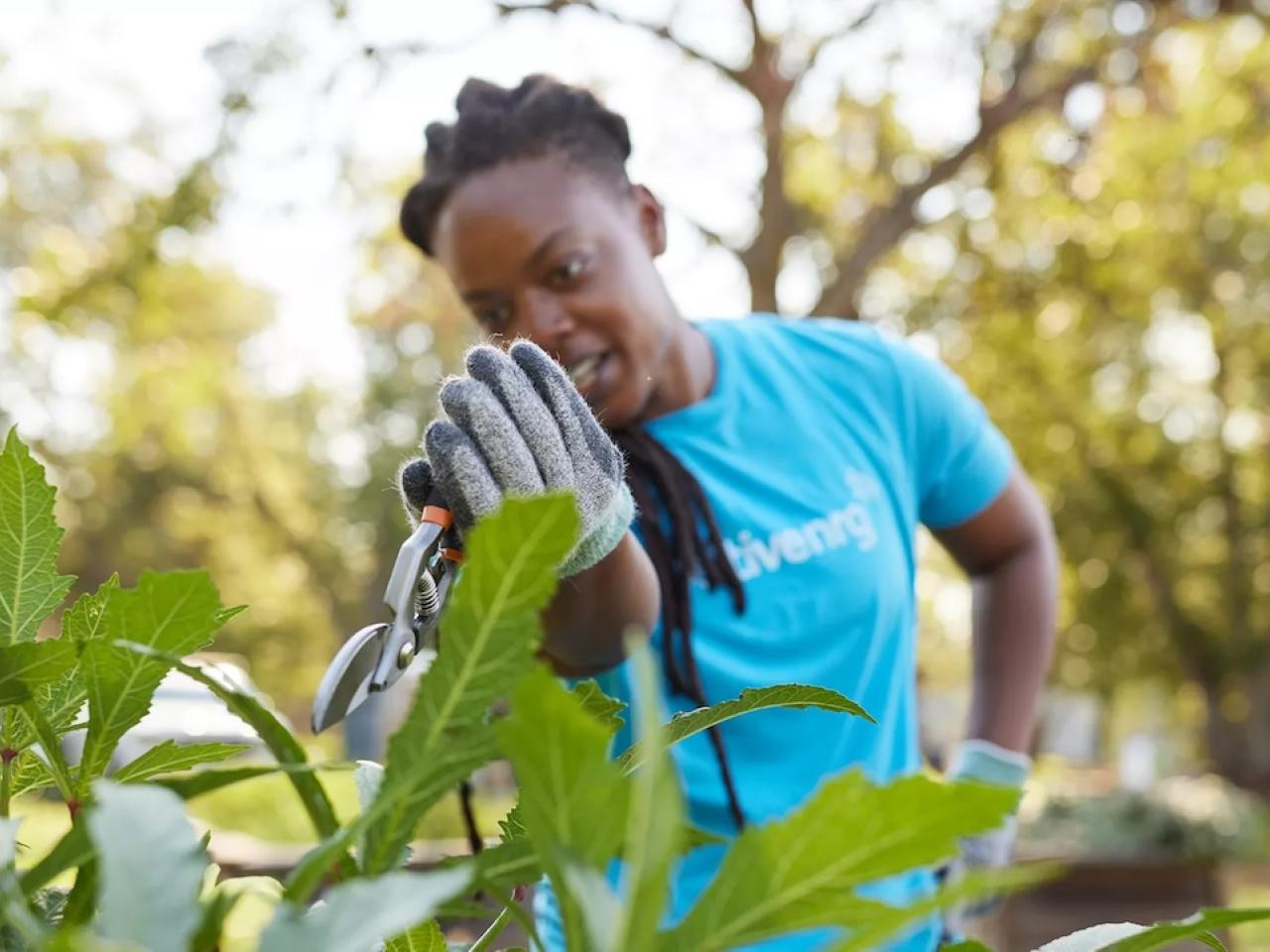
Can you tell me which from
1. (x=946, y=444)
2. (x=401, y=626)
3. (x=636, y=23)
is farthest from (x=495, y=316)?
(x=636, y=23)

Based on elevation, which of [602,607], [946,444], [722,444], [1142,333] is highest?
[602,607]

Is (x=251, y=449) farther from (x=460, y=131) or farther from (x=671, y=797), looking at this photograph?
(x=671, y=797)

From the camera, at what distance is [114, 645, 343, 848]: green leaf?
0.34 metres

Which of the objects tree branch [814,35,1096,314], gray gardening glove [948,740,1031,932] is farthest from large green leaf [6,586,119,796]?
tree branch [814,35,1096,314]

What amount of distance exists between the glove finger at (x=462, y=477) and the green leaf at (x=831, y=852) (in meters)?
0.47

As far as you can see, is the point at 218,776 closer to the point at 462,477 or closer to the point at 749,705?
the point at 749,705

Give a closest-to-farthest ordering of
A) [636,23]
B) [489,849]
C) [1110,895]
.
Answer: [489,849] → [1110,895] → [636,23]

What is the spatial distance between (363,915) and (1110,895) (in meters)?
5.10

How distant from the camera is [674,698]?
1634 millimetres

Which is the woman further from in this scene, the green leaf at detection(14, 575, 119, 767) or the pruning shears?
the green leaf at detection(14, 575, 119, 767)

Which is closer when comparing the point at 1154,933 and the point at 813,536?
the point at 1154,933

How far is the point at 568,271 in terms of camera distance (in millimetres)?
1675

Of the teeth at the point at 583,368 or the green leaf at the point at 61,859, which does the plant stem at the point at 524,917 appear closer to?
the green leaf at the point at 61,859

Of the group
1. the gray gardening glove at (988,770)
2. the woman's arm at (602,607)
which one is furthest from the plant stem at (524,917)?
the gray gardening glove at (988,770)
